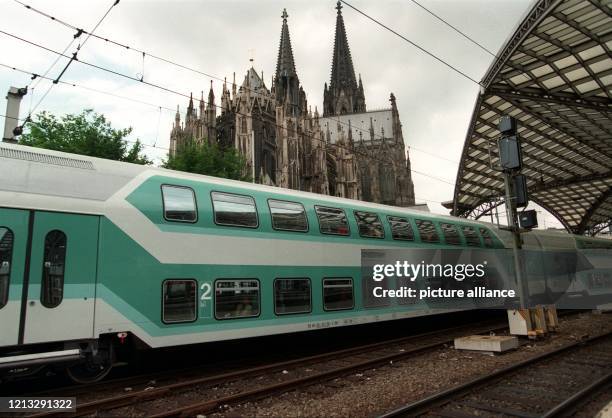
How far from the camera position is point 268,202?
10.2 metres

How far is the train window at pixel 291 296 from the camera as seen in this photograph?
9.73m

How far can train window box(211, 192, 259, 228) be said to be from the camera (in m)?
9.27

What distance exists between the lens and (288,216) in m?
10.5

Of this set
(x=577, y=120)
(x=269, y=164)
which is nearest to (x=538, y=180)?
(x=577, y=120)

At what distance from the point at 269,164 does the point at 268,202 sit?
4745cm

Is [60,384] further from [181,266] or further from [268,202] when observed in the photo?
[268,202]

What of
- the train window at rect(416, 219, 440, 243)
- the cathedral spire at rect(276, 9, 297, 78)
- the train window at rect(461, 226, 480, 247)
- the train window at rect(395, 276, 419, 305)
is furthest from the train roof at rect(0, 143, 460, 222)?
the cathedral spire at rect(276, 9, 297, 78)

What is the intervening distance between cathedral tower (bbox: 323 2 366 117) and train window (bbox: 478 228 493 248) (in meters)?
78.6

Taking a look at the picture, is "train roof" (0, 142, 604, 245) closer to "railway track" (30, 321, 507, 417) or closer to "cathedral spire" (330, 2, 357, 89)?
"railway track" (30, 321, 507, 417)

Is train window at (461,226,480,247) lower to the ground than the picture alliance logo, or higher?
higher

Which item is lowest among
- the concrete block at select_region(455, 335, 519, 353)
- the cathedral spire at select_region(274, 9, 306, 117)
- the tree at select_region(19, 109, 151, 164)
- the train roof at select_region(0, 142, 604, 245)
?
the concrete block at select_region(455, 335, 519, 353)

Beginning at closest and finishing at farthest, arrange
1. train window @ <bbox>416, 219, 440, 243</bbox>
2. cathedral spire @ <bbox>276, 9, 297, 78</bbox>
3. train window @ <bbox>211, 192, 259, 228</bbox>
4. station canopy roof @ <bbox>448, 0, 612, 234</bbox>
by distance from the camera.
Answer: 1. train window @ <bbox>211, 192, 259, 228</bbox>
2. train window @ <bbox>416, 219, 440, 243</bbox>
3. station canopy roof @ <bbox>448, 0, 612, 234</bbox>
4. cathedral spire @ <bbox>276, 9, 297, 78</bbox>

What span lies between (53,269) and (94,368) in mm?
2027

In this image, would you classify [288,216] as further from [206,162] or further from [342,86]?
[342,86]
